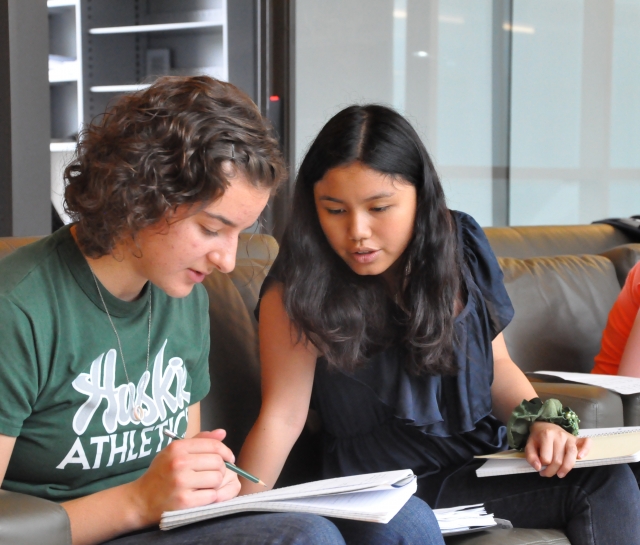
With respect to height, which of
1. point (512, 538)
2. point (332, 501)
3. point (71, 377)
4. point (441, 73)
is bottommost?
point (512, 538)

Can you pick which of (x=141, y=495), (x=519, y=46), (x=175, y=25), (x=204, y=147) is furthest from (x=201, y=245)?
(x=519, y=46)

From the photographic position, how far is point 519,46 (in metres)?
4.55

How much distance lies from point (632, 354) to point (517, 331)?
37cm

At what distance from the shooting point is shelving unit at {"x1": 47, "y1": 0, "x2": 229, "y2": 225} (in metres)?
4.24

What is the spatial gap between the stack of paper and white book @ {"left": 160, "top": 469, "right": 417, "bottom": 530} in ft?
0.94

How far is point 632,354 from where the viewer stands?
2000mm

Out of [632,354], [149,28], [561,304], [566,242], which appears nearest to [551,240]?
[566,242]

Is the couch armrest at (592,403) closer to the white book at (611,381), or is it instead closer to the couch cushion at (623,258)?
the white book at (611,381)

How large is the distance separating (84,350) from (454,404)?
0.73 meters

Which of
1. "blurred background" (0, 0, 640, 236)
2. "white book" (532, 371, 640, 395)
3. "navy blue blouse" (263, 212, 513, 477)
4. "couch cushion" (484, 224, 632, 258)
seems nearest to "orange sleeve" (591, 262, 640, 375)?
"white book" (532, 371, 640, 395)

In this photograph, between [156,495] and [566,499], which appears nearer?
[156,495]

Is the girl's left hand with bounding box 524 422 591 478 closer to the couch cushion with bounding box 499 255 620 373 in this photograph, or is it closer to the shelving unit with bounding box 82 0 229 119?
the couch cushion with bounding box 499 255 620 373

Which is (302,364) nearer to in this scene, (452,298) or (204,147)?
(452,298)

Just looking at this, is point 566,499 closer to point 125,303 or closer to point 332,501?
point 332,501
